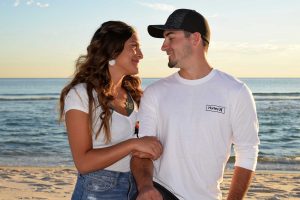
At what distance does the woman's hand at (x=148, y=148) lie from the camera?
11.2 feet

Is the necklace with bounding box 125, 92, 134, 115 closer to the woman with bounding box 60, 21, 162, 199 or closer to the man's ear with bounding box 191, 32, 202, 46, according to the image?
the woman with bounding box 60, 21, 162, 199

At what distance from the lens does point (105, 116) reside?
147 inches

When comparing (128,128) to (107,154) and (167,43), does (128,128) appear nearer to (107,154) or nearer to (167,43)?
(107,154)

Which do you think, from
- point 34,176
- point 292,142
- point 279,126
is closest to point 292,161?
point 292,142

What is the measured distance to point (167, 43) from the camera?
12.1 feet

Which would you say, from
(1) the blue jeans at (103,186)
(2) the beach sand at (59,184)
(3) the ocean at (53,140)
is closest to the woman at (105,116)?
(1) the blue jeans at (103,186)

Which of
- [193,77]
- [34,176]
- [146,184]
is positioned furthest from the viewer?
[34,176]

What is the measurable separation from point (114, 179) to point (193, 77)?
97cm

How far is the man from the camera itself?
11.3 feet

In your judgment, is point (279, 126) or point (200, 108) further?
point (279, 126)

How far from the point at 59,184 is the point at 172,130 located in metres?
6.42

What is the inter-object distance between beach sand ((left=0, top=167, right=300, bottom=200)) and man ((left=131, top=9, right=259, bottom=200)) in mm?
5272

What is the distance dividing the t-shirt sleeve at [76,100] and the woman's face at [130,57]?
489 millimetres

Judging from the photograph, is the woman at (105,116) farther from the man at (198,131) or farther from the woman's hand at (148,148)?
the man at (198,131)
